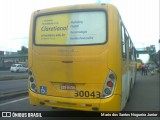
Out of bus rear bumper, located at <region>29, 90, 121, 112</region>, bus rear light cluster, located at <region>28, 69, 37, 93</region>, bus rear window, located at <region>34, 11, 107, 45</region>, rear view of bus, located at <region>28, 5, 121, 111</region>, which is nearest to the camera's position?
bus rear bumper, located at <region>29, 90, 121, 112</region>

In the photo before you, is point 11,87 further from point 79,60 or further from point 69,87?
point 79,60

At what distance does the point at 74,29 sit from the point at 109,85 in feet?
5.49

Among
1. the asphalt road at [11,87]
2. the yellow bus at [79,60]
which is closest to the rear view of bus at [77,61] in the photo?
the yellow bus at [79,60]

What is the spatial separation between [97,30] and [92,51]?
0.56 metres

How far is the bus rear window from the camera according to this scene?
7969 millimetres

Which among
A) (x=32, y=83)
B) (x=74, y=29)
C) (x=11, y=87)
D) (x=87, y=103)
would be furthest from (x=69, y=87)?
(x=11, y=87)

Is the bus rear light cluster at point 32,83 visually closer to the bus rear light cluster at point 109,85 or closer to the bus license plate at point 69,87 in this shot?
the bus license plate at point 69,87

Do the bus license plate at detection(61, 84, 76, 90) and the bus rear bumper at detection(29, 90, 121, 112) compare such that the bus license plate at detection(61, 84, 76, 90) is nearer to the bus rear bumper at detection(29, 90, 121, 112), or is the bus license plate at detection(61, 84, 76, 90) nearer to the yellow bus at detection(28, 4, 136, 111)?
the yellow bus at detection(28, 4, 136, 111)

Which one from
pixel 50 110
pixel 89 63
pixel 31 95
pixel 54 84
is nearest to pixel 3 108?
pixel 50 110

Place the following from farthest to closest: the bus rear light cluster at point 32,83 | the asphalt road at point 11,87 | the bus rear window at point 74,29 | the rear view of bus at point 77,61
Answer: the asphalt road at point 11,87, the bus rear light cluster at point 32,83, the bus rear window at point 74,29, the rear view of bus at point 77,61

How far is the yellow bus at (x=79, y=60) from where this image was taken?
7738 mm

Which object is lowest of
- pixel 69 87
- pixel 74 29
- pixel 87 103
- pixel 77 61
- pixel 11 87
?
pixel 11 87

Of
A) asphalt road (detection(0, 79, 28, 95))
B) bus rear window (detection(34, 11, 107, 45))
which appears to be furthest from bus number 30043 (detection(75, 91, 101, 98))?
asphalt road (detection(0, 79, 28, 95))

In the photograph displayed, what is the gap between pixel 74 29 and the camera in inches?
320
